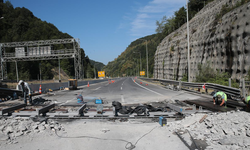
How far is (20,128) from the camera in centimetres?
566

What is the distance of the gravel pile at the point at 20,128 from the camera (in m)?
5.21

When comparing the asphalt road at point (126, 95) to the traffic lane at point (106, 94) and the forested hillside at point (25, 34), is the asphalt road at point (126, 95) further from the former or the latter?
the forested hillside at point (25, 34)

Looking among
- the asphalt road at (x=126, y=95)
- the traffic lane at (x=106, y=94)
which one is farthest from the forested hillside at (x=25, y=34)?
the asphalt road at (x=126, y=95)

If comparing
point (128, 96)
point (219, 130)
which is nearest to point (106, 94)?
point (128, 96)

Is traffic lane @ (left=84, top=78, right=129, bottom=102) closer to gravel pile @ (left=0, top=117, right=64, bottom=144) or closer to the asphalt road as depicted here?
the asphalt road

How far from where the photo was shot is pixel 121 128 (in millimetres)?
6363

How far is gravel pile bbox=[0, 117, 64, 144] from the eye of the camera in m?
5.21

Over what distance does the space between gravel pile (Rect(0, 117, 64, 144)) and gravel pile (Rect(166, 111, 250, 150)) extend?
3.78 metres

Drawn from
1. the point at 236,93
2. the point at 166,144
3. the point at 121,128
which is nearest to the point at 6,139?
the point at 121,128

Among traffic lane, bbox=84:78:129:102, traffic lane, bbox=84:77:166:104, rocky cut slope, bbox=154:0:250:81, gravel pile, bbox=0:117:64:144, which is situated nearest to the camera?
gravel pile, bbox=0:117:64:144

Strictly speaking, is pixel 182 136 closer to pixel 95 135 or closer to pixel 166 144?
pixel 166 144

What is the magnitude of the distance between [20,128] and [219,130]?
220 inches

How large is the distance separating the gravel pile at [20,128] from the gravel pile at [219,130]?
378 centimetres

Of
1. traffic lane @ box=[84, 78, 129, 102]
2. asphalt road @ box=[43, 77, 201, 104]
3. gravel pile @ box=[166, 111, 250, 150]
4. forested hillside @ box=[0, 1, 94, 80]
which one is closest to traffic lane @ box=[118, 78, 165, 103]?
asphalt road @ box=[43, 77, 201, 104]
